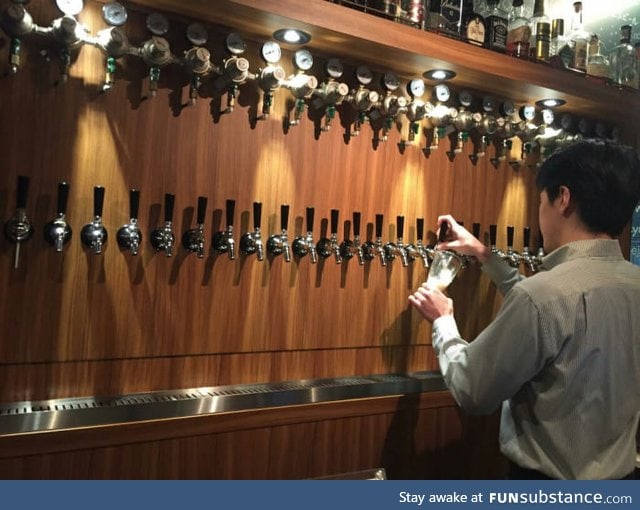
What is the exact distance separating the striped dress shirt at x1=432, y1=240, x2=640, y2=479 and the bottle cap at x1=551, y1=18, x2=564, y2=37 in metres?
1.58

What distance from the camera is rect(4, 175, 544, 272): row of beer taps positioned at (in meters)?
1.69

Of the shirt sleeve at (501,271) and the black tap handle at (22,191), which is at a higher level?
the black tap handle at (22,191)

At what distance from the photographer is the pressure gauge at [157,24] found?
72.8 inches

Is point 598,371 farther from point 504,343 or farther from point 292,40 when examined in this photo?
point 292,40

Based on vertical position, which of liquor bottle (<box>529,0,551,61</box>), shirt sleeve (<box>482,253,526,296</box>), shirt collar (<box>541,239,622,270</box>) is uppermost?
liquor bottle (<box>529,0,551,61</box>)

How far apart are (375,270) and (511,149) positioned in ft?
3.09

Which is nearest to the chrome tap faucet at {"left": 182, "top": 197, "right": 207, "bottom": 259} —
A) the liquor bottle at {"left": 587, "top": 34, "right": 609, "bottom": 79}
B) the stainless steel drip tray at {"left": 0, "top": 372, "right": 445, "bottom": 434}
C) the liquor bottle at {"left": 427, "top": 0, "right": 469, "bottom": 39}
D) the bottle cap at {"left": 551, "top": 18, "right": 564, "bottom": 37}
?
the stainless steel drip tray at {"left": 0, "top": 372, "right": 445, "bottom": 434}

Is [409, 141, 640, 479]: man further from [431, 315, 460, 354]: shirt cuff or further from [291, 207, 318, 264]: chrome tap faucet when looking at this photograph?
[291, 207, 318, 264]: chrome tap faucet

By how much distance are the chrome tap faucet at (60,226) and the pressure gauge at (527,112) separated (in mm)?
1944

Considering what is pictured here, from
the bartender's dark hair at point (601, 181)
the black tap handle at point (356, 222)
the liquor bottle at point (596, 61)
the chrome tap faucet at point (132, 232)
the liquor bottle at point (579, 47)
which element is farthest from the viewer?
the liquor bottle at point (596, 61)

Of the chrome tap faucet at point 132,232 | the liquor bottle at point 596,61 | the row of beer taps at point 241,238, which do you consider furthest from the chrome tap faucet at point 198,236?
the liquor bottle at point 596,61

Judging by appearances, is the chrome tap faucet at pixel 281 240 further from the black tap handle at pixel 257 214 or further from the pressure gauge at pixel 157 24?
the pressure gauge at pixel 157 24

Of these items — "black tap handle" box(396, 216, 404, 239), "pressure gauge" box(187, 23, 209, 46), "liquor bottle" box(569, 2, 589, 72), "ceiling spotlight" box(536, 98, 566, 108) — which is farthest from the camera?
"liquor bottle" box(569, 2, 589, 72)

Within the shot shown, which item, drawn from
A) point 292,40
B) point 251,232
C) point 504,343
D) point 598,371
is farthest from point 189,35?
point 598,371
